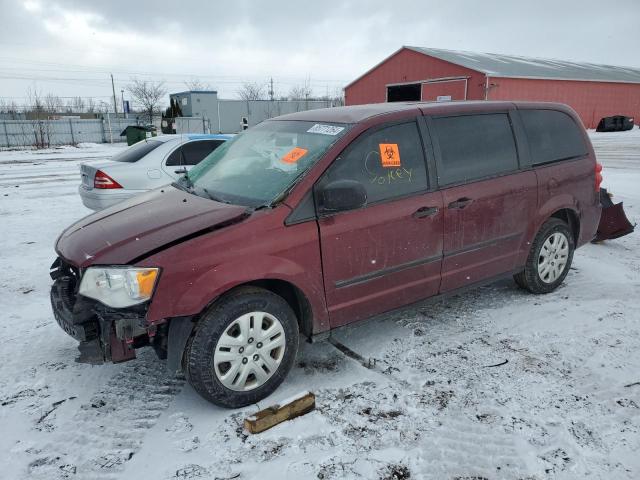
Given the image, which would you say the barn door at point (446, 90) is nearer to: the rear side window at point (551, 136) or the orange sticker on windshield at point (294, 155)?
the rear side window at point (551, 136)

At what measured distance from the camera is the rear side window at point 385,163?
321 centimetres

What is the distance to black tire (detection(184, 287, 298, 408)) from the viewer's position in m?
2.73

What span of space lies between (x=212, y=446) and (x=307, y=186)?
1.63 meters

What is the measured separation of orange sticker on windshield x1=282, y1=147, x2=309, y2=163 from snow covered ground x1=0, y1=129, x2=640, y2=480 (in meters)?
1.46

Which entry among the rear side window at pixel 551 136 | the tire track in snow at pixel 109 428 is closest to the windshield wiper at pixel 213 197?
the tire track in snow at pixel 109 428

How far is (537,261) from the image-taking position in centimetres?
435

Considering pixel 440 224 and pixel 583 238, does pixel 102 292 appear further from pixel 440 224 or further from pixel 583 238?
pixel 583 238

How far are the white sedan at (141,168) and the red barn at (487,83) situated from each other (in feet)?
74.6

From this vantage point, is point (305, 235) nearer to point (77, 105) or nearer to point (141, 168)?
point (141, 168)

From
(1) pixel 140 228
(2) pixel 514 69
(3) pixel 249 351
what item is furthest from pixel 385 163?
(2) pixel 514 69

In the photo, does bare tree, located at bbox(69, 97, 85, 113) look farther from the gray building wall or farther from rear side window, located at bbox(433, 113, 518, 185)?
rear side window, located at bbox(433, 113, 518, 185)

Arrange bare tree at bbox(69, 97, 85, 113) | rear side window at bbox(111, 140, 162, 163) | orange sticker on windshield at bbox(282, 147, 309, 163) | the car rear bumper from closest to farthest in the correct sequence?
1. orange sticker on windshield at bbox(282, 147, 309, 163)
2. the car rear bumper
3. rear side window at bbox(111, 140, 162, 163)
4. bare tree at bbox(69, 97, 85, 113)

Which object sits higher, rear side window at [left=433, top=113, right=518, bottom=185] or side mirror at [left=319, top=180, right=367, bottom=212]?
rear side window at [left=433, top=113, right=518, bottom=185]

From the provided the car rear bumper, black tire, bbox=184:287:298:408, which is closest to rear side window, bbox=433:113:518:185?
black tire, bbox=184:287:298:408
